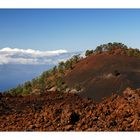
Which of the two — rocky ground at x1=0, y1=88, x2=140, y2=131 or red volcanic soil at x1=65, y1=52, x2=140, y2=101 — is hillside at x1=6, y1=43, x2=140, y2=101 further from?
rocky ground at x1=0, y1=88, x2=140, y2=131

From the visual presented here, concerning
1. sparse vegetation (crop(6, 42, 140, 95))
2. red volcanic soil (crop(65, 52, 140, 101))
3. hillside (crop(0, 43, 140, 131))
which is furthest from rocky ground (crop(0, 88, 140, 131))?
sparse vegetation (crop(6, 42, 140, 95))

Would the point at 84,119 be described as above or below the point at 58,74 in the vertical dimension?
below

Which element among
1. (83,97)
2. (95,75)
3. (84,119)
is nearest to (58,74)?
(95,75)

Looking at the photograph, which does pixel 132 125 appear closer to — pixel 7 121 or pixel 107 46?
pixel 7 121

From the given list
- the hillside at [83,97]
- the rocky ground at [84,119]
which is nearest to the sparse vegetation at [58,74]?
the hillside at [83,97]

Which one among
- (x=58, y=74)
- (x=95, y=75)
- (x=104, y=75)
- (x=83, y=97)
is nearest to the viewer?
(x=83, y=97)

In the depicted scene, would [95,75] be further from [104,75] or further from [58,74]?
[58,74]

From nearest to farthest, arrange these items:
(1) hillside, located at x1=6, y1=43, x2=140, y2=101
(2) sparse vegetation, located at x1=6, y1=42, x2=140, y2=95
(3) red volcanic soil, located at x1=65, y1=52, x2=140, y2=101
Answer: (3) red volcanic soil, located at x1=65, y1=52, x2=140, y2=101 → (1) hillside, located at x1=6, y1=43, x2=140, y2=101 → (2) sparse vegetation, located at x1=6, y1=42, x2=140, y2=95
